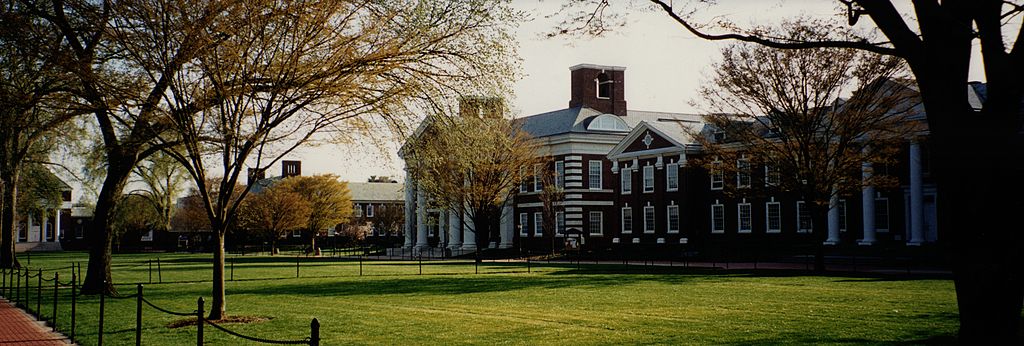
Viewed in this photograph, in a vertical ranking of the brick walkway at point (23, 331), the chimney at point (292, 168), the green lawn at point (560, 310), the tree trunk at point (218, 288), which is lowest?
the brick walkway at point (23, 331)

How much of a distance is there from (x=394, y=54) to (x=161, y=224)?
67.0 m

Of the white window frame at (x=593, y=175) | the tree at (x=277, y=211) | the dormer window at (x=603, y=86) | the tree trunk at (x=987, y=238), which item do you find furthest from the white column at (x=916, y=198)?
the tree at (x=277, y=211)

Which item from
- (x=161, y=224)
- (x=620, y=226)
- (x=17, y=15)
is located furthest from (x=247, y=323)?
(x=161, y=224)

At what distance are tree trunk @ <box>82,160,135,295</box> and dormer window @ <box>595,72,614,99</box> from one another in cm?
5320

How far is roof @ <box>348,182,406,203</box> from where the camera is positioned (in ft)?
415

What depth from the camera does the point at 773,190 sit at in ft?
145

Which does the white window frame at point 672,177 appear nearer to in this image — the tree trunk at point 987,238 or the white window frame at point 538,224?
the white window frame at point 538,224

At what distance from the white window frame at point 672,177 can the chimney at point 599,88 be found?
44.5ft

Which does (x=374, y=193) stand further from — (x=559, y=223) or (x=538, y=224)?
(x=559, y=223)

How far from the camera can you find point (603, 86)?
3061 inches

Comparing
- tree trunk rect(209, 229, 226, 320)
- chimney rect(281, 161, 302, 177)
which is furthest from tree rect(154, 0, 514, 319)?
chimney rect(281, 161, 302, 177)

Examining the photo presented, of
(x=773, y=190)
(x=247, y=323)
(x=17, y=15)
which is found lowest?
(x=247, y=323)

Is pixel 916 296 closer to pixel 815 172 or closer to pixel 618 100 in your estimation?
pixel 815 172

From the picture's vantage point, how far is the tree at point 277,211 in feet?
259
